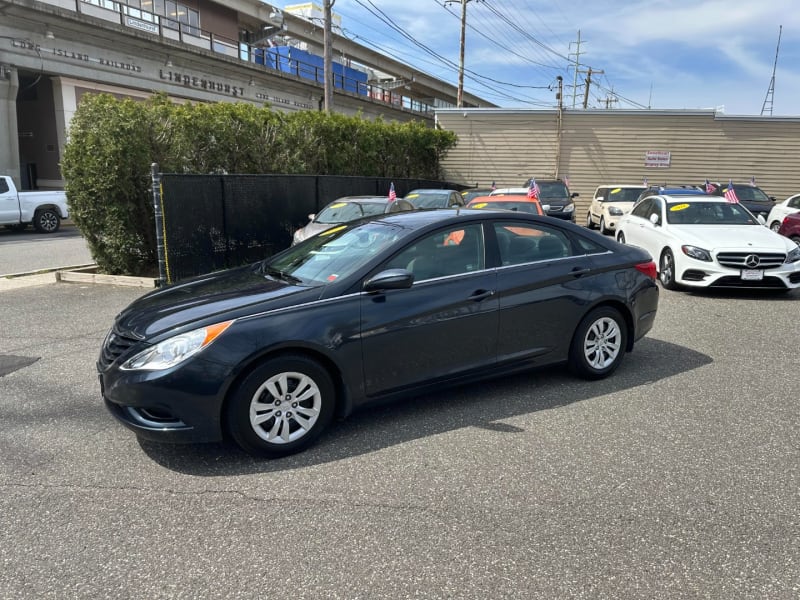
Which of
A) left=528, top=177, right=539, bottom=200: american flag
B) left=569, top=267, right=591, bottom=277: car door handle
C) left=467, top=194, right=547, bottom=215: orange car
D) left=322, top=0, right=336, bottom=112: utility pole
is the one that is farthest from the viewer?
left=322, top=0, right=336, bottom=112: utility pole

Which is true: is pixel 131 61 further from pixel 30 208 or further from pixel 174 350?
pixel 174 350

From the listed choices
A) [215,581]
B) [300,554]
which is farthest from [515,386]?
[215,581]

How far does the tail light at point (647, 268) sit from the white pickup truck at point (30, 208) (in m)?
17.5

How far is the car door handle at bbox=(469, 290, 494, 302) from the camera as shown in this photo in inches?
178

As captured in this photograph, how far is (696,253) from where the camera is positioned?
8836mm

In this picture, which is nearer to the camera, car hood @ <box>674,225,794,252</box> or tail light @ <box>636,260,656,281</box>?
tail light @ <box>636,260,656,281</box>

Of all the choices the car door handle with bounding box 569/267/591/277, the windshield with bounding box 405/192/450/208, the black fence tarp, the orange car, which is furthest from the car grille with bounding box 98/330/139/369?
the windshield with bounding box 405/192/450/208

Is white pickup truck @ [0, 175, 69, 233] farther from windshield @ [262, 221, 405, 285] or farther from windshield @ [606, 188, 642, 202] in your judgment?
windshield @ [606, 188, 642, 202]

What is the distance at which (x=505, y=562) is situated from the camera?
2793mm

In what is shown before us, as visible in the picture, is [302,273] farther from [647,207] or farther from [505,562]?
[647,207]

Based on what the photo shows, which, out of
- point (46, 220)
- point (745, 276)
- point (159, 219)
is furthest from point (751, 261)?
point (46, 220)

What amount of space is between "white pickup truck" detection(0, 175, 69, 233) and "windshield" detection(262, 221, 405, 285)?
15.9 m

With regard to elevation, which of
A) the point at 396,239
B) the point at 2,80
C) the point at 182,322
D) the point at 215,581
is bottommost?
the point at 215,581

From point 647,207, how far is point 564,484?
29.1ft
